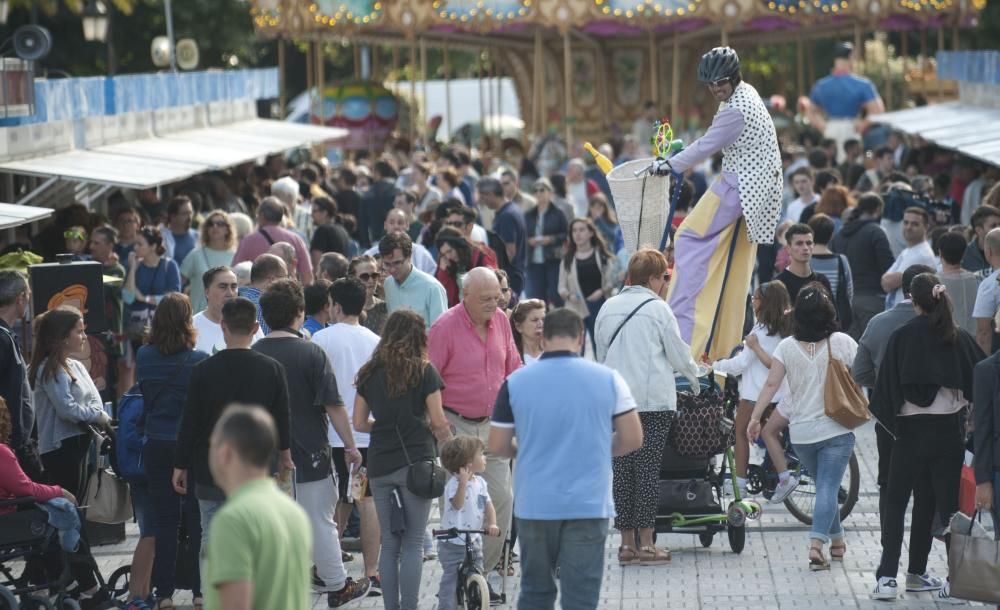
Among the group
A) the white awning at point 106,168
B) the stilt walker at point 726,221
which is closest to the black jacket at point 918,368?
the stilt walker at point 726,221

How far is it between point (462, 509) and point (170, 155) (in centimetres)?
1073

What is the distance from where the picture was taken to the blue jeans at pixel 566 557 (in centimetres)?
746

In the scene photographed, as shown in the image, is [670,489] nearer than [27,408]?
No

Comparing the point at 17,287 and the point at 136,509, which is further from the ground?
the point at 17,287

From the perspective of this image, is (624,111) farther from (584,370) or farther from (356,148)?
(584,370)

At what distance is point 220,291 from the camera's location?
1031 cm

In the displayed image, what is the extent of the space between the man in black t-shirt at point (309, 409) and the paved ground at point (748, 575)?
655 millimetres

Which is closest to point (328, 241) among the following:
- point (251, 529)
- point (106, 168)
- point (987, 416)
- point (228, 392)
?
point (106, 168)

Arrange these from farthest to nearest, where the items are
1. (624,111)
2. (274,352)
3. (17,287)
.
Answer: (624,111) → (17,287) → (274,352)

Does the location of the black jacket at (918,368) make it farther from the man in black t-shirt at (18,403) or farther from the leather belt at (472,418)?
the man in black t-shirt at (18,403)

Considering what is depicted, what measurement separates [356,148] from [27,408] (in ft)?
85.5

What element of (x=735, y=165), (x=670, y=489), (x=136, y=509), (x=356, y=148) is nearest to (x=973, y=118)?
(x=735, y=165)

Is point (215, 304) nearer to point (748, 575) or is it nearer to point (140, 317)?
point (748, 575)

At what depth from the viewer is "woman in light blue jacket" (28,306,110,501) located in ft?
31.5
